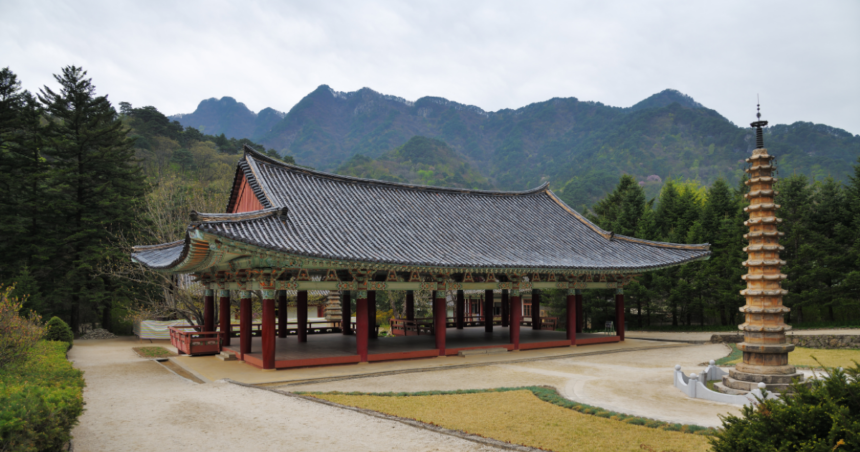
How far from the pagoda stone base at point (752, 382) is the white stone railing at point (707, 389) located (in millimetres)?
157

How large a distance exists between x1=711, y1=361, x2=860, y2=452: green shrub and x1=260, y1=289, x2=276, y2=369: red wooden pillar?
38.8ft

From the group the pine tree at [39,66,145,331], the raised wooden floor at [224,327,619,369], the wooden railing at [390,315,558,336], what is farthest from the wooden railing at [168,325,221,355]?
the pine tree at [39,66,145,331]

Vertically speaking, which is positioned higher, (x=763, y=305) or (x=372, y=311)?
(x=763, y=305)

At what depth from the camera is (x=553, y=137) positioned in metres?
128

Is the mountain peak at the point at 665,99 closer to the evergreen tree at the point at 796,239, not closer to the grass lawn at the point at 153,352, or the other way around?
the evergreen tree at the point at 796,239

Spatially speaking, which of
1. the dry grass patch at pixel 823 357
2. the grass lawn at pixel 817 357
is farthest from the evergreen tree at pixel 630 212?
the dry grass patch at pixel 823 357

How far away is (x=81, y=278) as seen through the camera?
93.0 ft

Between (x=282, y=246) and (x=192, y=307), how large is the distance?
1385 centimetres

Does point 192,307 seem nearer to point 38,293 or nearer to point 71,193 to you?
point 38,293

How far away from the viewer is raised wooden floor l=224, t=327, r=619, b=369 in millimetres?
15773

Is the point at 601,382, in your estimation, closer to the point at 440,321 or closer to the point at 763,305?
the point at 763,305

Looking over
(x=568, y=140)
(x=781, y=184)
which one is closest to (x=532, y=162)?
Result: (x=568, y=140)

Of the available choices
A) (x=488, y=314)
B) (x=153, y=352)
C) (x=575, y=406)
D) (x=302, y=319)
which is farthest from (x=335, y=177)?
(x=575, y=406)

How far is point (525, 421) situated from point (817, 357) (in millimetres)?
14059
